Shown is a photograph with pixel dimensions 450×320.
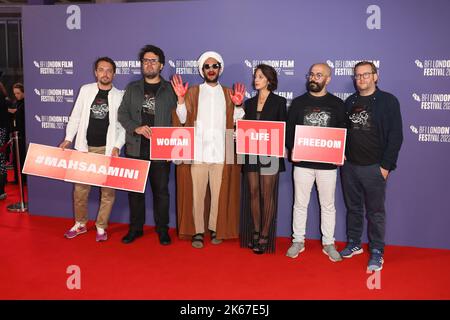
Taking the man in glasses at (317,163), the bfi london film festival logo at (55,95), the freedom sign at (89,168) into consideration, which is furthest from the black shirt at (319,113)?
the bfi london film festival logo at (55,95)

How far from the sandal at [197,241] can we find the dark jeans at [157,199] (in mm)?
316

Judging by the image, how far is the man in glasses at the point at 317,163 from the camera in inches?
142

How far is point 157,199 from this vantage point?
411 centimetres

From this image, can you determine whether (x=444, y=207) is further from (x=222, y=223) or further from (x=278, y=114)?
(x=222, y=223)

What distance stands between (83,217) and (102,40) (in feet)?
6.55

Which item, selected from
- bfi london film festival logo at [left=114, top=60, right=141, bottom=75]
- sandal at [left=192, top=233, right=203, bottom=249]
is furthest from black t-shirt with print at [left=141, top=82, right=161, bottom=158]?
sandal at [left=192, top=233, right=203, bottom=249]

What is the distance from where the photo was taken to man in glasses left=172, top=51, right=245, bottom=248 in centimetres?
385

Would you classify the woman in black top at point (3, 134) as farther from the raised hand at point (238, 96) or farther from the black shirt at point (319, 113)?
the black shirt at point (319, 113)

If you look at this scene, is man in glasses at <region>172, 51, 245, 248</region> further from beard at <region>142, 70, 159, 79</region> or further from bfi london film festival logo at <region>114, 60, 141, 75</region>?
bfi london film festival logo at <region>114, 60, 141, 75</region>

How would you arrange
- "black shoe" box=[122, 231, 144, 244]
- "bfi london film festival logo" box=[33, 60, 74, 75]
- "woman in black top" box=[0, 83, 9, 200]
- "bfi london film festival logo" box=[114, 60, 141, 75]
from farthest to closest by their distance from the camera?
"woman in black top" box=[0, 83, 9, 200] < "bfi london film festival logo" box=[33, 60, 74, 75] < "bfi london film festival logo" box=[114, 60, 141, 75] < "black shoe" box=[122, 231, 144, 244]

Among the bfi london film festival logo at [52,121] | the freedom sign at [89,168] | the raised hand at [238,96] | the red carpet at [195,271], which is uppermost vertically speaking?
the raised hand at [238,96]

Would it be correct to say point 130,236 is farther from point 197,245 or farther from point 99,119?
point 99,119

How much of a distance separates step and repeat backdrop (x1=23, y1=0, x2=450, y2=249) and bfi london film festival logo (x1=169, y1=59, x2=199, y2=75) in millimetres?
11

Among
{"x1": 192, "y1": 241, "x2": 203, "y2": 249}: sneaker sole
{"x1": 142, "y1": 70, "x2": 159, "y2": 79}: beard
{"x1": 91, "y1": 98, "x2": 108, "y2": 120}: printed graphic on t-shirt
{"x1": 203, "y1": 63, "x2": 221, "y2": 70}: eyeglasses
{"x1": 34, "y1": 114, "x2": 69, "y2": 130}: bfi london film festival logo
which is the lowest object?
{"x1": 192, "y1": 241, "x2": 203, "y2": 249}: sneaker sole
